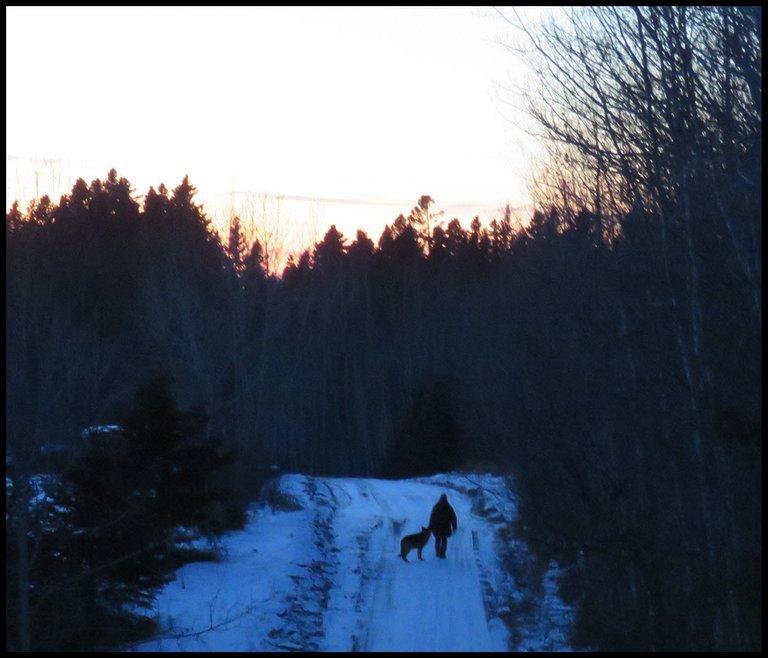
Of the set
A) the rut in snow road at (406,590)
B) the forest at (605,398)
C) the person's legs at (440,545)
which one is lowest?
the rut in snow road at (406,590)

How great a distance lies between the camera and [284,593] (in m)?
13.9

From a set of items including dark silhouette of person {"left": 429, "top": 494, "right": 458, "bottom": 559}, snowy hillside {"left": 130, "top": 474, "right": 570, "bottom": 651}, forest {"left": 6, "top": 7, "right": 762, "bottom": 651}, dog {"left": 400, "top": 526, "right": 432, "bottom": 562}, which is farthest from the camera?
dark silhouette of person {"left": 429, "top": 494, "right": 458, "bottom": 559}

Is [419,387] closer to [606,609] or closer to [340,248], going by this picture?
[340,248]

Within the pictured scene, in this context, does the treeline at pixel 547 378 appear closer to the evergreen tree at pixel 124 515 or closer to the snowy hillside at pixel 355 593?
the evergreen tree at pixel 124 515

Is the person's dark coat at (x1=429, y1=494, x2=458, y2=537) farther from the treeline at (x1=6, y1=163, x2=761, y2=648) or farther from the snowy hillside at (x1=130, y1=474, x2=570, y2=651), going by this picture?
the treeline at (x1=6, y1=163, x2=761, y2=648)

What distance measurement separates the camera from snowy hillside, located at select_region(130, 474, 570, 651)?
11.7 meters

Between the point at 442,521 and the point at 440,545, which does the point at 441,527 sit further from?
the point at 440,545

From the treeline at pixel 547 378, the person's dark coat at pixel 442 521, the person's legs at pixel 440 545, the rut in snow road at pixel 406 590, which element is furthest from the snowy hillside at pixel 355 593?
the treeline at pixel 547 378

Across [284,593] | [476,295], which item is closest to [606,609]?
[284,593]

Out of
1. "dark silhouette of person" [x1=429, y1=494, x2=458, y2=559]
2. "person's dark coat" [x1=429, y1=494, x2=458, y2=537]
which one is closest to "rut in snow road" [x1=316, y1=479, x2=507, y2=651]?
"dark silhouette of person" [x1=429, y1=494, x2=458, y2=559]

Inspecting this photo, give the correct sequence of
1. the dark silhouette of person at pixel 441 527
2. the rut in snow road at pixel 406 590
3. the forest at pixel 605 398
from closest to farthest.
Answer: the forest at pixel 605 398
the rut in snow road at pixel 406 590
the dark silhouette of person at pixel 441 527

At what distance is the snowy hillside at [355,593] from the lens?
11711mm

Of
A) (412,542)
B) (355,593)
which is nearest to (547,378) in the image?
(412,542)

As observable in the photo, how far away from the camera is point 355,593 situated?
48.8ft
